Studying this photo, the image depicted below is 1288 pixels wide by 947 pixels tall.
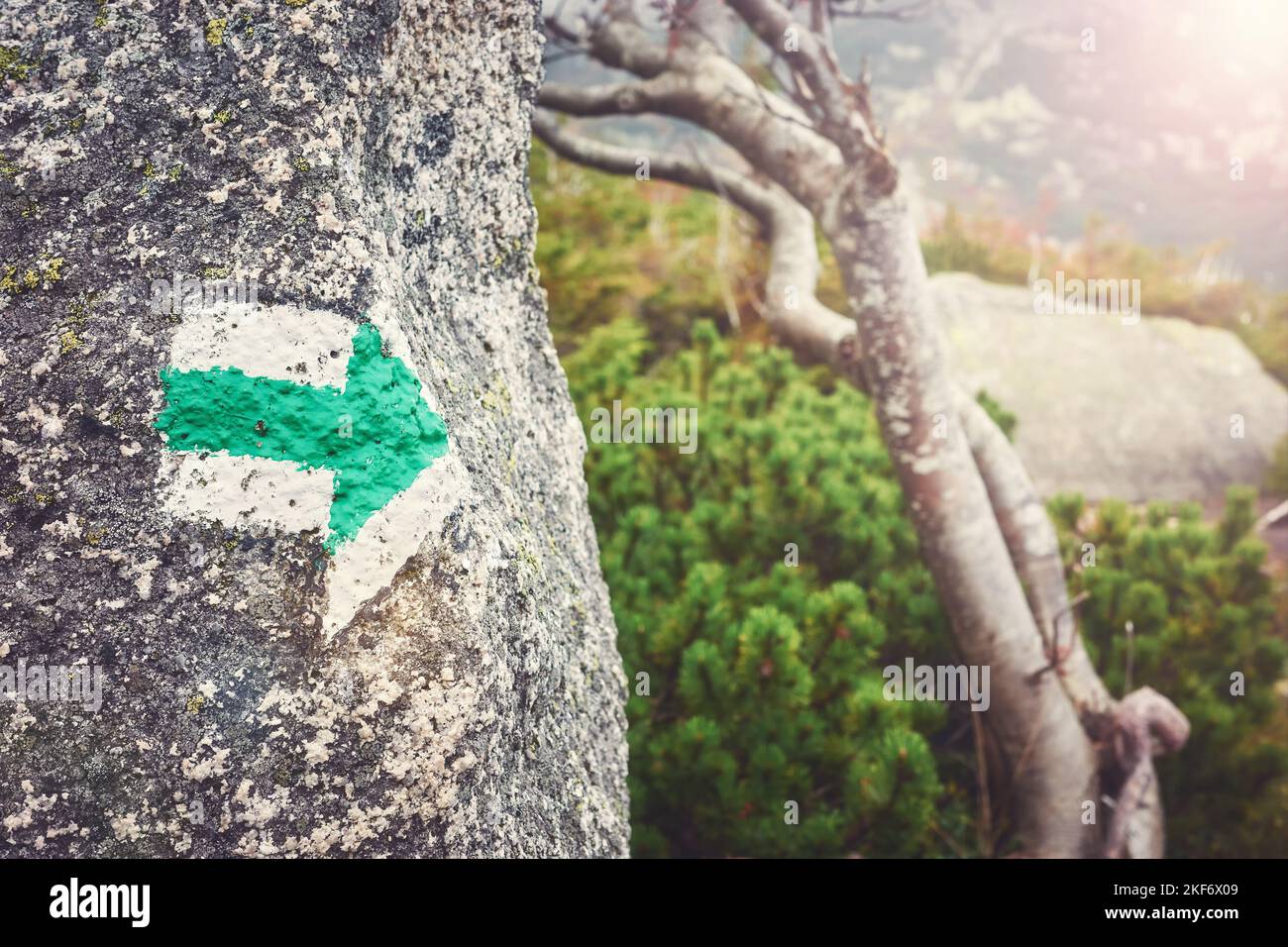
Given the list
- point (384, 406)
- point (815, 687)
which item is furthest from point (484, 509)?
point (815, 687)

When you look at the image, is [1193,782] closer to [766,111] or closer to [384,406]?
[766,111]

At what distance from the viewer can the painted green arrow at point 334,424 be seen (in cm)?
98

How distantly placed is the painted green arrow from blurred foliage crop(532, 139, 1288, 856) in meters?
1.95

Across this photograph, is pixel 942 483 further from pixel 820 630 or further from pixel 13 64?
pixel 13 64

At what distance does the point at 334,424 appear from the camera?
101cm
